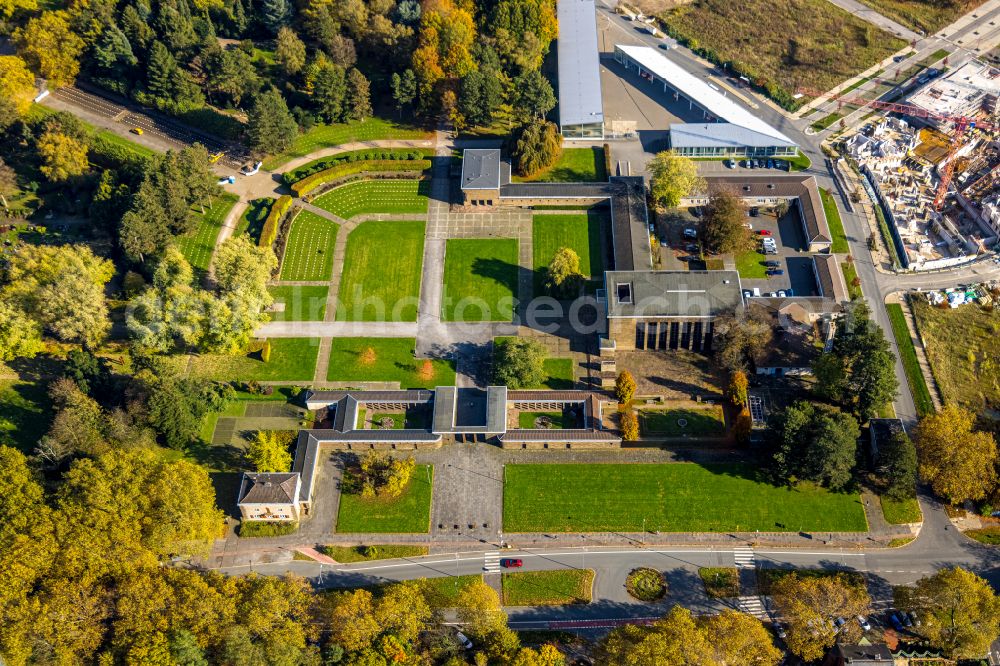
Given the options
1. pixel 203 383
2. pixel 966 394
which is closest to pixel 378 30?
pixel 203 383

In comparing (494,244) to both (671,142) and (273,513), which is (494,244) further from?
(273,513)

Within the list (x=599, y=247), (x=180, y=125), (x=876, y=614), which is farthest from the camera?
(x=180, y=125)

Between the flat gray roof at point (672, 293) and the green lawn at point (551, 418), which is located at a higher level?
the flat gray roof at point (672, 293)

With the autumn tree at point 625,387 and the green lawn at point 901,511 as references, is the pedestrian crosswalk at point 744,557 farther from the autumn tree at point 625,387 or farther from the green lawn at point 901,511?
the autumn tree at point 625,387

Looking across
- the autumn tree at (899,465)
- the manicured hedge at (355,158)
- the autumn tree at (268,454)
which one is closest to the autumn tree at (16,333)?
the autumn tree at (268,454)

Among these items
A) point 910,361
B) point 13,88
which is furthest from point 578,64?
point 13,88

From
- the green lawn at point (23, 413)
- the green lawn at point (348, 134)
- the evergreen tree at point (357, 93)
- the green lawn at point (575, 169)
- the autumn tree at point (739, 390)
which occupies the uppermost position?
the evergreen tree at point (357, 93)
